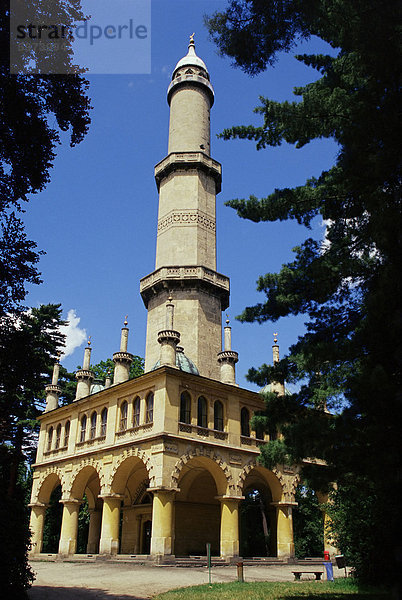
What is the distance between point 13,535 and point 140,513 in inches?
751

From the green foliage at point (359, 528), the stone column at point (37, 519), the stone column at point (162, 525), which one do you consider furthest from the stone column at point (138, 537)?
the green foliage at point (359, 528)

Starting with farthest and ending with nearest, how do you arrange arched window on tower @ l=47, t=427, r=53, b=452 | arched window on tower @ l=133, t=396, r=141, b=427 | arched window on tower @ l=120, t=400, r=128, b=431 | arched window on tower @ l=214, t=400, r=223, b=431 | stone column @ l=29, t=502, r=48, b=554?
arched window on tower @ l=47, t=427, r=53, b=452, stone column @ l=29, t=502, r=48, b=554, arched window on tower @ l=120, t=400, r=128, b=431, arched window on tower @ l=214, t=400, r=223, b=431, arched window on tower @ l=133, t=396, r=141, b=427

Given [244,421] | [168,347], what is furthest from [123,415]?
[244,421]

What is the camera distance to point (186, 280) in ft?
111

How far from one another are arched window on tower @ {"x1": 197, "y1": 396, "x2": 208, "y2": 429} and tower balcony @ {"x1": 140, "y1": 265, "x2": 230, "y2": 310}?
916 cm

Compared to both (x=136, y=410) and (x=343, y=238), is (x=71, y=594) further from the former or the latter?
(x=136, y=410)

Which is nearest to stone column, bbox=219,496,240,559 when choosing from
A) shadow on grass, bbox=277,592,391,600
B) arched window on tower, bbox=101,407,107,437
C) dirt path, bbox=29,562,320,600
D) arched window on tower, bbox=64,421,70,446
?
dirt path, bbox=29,562,320,600

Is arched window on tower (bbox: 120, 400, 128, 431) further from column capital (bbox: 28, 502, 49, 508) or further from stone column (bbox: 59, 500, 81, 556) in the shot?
column capital (bbox: 28, 502, 49, 508)

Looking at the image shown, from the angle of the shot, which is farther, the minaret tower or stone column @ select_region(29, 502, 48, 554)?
the minaret tower

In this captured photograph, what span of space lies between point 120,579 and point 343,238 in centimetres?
1324

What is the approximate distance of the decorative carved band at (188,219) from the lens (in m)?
36.0

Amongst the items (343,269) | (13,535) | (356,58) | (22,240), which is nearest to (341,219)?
(343,269)

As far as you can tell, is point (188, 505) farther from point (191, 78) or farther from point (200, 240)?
point (191, 78)

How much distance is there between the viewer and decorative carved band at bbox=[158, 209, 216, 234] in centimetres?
3603
